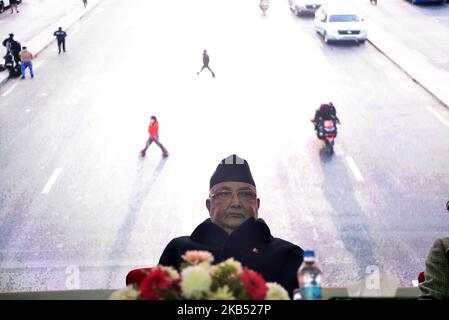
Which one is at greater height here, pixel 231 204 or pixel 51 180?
pixel 231 204

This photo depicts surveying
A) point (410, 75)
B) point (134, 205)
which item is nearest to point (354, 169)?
point (134, 205)

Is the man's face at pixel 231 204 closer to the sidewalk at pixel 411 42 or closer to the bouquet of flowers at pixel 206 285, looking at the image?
the bouquet of flowers at pixel 206 285

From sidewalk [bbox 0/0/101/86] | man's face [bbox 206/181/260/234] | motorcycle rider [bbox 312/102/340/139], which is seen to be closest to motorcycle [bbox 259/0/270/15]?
sidewalk [bbox 0/0/101/86]

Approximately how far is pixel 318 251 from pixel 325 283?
107 centimetres

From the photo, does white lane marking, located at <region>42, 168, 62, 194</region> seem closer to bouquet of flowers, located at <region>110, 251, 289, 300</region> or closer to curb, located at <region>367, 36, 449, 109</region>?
bouquet of flowers, located at <region>110, 251, 289, 300</region>

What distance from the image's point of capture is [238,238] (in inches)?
189

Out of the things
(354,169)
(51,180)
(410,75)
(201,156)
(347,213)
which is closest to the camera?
(347,213)

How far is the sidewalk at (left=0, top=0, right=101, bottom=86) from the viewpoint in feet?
102

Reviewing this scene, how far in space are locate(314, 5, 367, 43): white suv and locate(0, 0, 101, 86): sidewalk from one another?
14554 millimetres

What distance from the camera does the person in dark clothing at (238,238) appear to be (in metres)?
4.74

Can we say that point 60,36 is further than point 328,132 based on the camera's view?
Yes

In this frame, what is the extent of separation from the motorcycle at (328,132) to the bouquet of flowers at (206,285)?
44.4 ft

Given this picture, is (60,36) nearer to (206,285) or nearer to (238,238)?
(238,238)

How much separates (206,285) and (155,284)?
25cm
